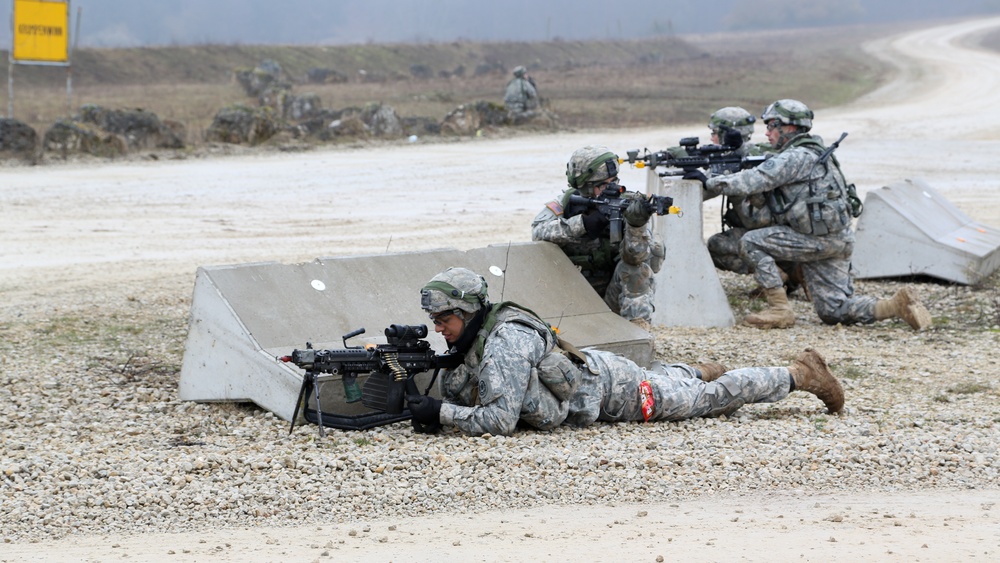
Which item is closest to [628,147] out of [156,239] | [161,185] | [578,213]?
[161,185]

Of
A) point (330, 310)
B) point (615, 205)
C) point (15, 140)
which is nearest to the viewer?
point (330, 310)

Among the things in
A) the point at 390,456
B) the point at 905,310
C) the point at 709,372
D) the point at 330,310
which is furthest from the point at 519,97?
the point at 390,456

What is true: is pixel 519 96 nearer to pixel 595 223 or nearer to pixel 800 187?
pixel 800 187

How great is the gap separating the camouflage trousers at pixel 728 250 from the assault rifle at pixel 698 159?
71 cm

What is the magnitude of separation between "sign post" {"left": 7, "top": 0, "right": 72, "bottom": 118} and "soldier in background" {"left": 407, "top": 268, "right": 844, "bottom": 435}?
20.8m

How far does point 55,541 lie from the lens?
5.38 metres

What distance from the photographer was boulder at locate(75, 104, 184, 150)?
74.7 feet

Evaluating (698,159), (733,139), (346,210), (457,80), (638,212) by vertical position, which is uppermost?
(457,80)

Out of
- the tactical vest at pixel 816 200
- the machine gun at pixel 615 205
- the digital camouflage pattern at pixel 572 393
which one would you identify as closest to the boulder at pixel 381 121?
the tactical vest at pixel 816 200

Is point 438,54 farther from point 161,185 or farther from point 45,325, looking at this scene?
point 45,325

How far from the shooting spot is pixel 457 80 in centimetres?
4991

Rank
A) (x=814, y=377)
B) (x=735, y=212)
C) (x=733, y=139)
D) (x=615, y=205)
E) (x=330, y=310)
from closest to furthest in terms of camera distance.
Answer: (x=814, y=377) < (x=330, y=310) < (x=615, y=205) < (x=733, y=139) < (x=735, y=212)

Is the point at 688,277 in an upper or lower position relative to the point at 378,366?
upper

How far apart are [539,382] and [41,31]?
865 inches
